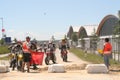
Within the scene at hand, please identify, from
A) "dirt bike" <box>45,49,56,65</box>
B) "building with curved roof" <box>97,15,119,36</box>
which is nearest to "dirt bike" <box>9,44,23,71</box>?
"dirt bike" <box>45,49,56,65</box>

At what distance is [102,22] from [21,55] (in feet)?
218

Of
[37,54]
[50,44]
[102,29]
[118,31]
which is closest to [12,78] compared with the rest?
[37,54]

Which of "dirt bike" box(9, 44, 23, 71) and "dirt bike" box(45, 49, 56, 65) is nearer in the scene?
"dirt bike" box(9, 44, 23, 71)

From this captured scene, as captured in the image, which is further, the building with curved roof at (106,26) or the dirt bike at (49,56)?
the building with curved roof at (106,26)

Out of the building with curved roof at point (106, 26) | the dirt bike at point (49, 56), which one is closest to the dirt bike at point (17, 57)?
the dirt bike at point (49, 56)

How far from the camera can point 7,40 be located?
70.4 meters

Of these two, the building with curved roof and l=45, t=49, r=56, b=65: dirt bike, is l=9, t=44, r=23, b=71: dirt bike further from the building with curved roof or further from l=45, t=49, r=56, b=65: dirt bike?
the building with curved roof

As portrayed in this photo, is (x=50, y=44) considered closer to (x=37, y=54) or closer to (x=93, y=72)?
(x=37, y=54)

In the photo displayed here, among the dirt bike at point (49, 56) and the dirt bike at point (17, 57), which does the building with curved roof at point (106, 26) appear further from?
the dirt bike at point (17, 57)

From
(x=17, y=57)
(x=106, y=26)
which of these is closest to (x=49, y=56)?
(x=17, y=57)

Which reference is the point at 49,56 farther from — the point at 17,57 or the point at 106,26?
the point at 106,26

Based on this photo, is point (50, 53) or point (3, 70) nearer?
point (3, 70)

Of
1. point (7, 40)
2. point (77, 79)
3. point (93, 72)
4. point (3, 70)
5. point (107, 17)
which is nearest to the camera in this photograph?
point (77, 79)

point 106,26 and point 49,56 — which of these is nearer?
point 49,56
